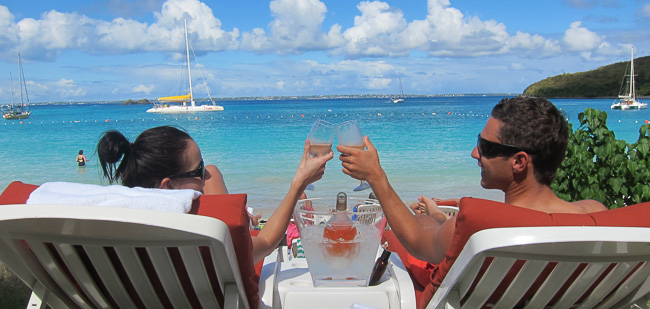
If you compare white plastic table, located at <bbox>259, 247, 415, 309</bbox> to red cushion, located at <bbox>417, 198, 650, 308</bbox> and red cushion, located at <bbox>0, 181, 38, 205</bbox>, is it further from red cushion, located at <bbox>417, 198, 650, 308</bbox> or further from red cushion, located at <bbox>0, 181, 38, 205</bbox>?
red cushion, located at <bbox>0, 181, 38, 205</bbox>

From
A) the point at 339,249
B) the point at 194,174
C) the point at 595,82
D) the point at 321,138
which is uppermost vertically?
the point at 321,138

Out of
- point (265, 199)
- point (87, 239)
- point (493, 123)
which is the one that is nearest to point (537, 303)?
point (493, 123)

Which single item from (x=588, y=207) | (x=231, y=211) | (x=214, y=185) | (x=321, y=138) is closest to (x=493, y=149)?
(x=588, y=207)

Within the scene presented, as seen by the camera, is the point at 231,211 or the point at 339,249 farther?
the point at 339,249

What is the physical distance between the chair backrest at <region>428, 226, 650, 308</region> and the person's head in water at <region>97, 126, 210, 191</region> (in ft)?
3.72

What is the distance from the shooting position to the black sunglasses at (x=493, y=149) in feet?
6.81

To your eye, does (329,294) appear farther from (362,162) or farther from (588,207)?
(588,207)

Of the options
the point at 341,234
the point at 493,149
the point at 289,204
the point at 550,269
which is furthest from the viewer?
the point at 493,149

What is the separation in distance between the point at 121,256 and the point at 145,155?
600 millimetres

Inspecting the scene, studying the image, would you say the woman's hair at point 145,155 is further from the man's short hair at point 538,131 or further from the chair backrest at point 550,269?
the man's short hair at point 538,131

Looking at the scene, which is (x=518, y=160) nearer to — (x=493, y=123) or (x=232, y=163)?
(x=493, y=123)

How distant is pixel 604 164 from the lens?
4.05m

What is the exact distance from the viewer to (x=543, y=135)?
2.02 meters

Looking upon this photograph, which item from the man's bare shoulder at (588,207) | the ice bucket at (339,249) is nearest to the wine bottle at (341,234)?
the ice bucket at (339,249)
